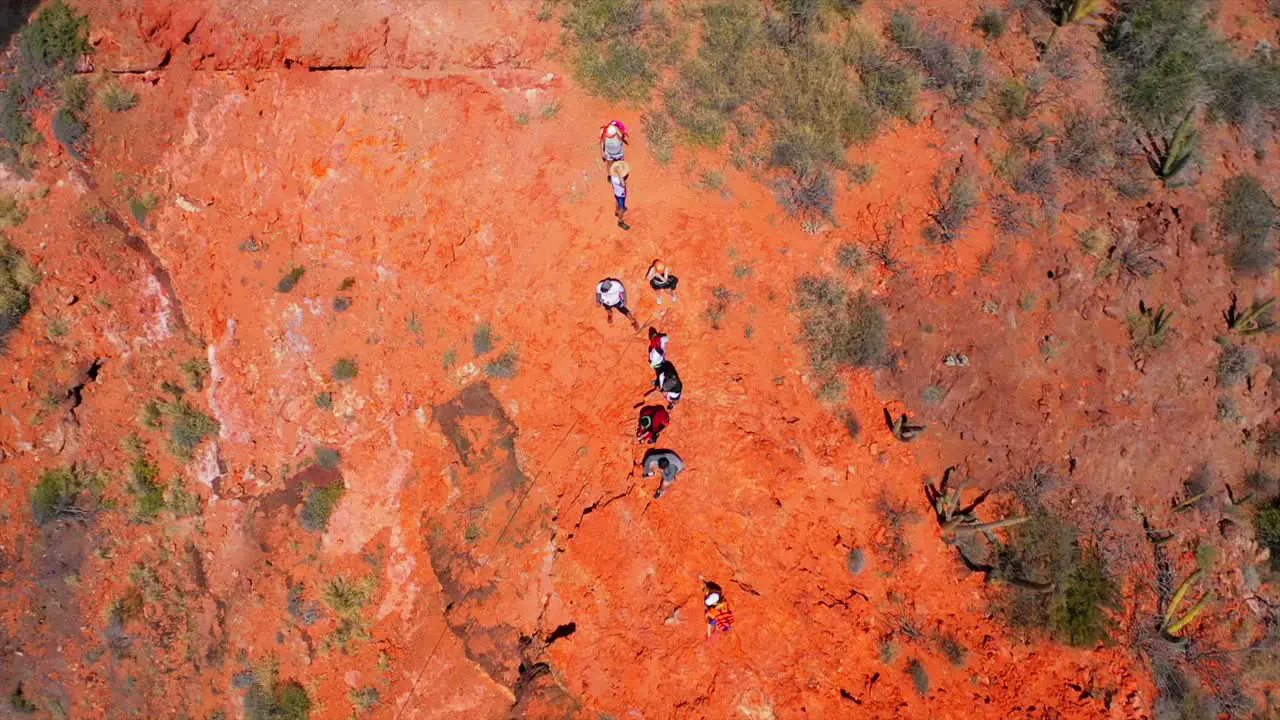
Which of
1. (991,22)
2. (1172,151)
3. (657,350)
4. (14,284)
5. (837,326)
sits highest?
(991,22)

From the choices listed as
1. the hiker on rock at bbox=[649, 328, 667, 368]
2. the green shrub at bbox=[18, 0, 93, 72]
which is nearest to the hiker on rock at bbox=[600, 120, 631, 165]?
the hiker on rock at bbox=[649, 328, 667, 368]

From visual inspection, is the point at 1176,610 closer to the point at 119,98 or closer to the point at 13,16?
the point at 119,98

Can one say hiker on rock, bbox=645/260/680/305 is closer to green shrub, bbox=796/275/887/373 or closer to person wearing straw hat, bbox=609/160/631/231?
person wearing straw hat, bbox=609/160/631/231

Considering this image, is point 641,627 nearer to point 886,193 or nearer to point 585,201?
point 585,201

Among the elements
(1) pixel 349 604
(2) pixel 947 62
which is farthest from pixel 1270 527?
(1) pixel 349 604

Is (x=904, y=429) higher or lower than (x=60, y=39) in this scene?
lower

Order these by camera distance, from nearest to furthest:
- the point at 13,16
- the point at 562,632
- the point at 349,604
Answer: the point at 562,632 → the point at 349,604 → the point at 13,16
